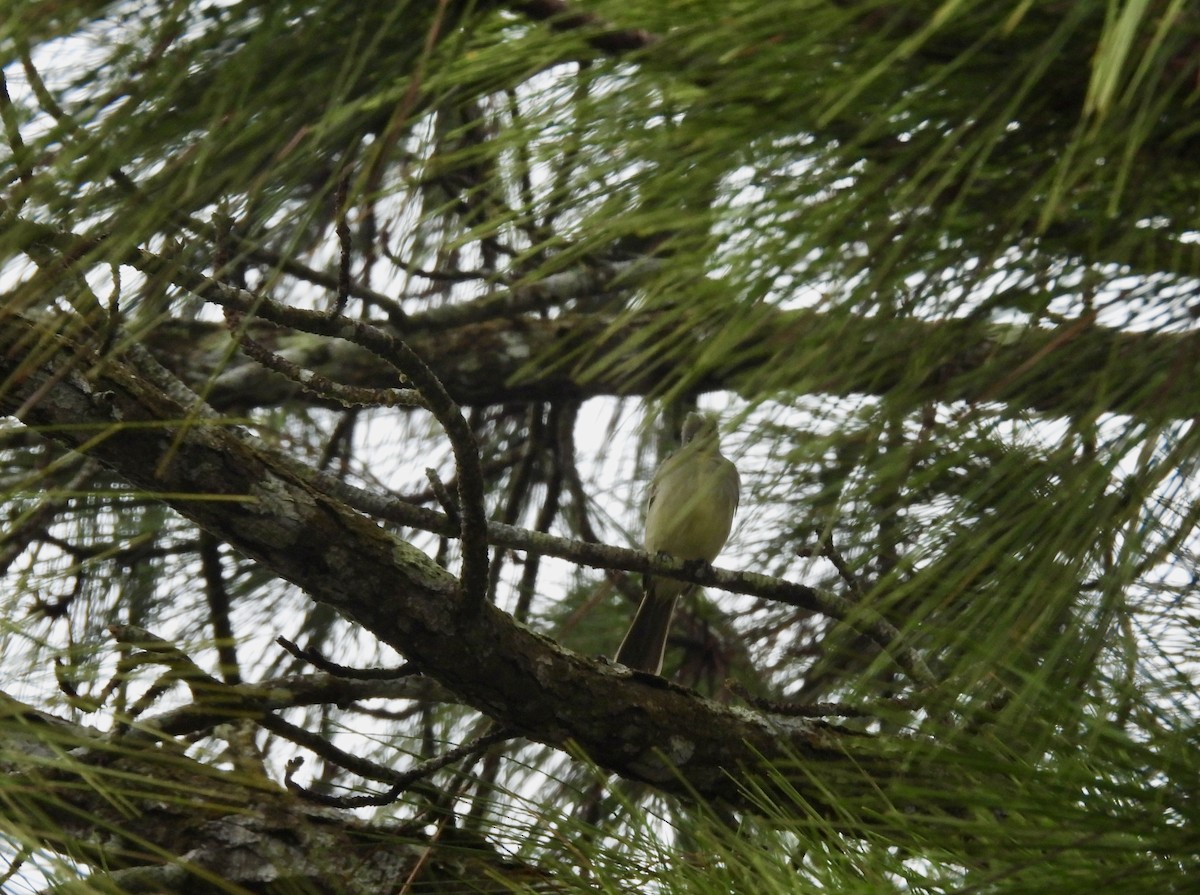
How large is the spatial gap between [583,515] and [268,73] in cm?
288

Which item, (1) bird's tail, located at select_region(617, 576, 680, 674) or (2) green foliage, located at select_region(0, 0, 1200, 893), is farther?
(1) bird's tail, located at select_region(617, 576, 680, 674)

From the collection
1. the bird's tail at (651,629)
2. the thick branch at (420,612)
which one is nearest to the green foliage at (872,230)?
the thick branch at (420,612)

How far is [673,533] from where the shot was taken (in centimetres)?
418

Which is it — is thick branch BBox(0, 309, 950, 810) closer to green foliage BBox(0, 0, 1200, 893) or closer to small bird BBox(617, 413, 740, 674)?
green foliage BBox(0, 0, 1200, 893)

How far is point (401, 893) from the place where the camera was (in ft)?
7.15

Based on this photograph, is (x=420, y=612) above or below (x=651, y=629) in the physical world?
above

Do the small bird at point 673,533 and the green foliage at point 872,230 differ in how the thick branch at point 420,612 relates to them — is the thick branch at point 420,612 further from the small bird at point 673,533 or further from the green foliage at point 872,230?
the small bird at point 673,533

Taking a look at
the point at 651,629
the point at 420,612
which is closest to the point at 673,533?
the point at 651,629

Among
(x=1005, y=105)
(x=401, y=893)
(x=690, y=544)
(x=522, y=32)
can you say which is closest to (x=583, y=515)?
(x=690, y=544)

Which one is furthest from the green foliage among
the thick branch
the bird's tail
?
the bird's tail

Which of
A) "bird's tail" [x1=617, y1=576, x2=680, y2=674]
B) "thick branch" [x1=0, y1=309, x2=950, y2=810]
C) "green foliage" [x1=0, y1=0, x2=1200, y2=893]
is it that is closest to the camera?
"green foliage" [x1=0, y1=0, x2=1200, y2=893]

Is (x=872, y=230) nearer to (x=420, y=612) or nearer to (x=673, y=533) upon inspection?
(x=420, y=612)

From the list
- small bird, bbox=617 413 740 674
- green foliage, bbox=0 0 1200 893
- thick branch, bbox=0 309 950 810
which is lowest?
small bird, bbox=617 413 740 674

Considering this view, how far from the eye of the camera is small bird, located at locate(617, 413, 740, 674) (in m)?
Answer: 3.65
